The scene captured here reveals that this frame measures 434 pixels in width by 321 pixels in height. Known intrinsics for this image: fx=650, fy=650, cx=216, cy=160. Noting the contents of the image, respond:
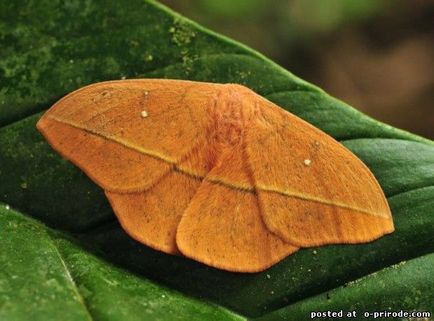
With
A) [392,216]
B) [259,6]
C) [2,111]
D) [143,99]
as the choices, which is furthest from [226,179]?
[259,6]

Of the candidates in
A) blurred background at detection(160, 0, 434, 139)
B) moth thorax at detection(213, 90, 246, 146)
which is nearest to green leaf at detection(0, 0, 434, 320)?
moth thorax at detection(213, 90, 246, 146)

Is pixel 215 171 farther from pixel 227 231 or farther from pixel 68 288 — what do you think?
pixel 68 288

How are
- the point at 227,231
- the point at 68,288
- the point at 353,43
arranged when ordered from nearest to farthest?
1. the point at 68,288
2. the point at 227,231
3. the point at 353,43

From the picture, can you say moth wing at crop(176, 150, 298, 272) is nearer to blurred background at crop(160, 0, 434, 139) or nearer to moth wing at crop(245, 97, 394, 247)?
moth wing at crop(245, 97, 394, 247)

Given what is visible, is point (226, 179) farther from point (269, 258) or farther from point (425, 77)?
point (425, 77)

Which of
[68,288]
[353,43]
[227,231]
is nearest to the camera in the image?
[68,288]

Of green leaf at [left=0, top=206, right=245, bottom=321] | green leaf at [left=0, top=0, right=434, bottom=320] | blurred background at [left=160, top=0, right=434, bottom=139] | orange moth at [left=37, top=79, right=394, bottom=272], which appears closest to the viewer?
green leaf at [left=0, top=206, right=245, bottom=321]

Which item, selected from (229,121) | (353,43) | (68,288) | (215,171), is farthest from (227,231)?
(353,43)
